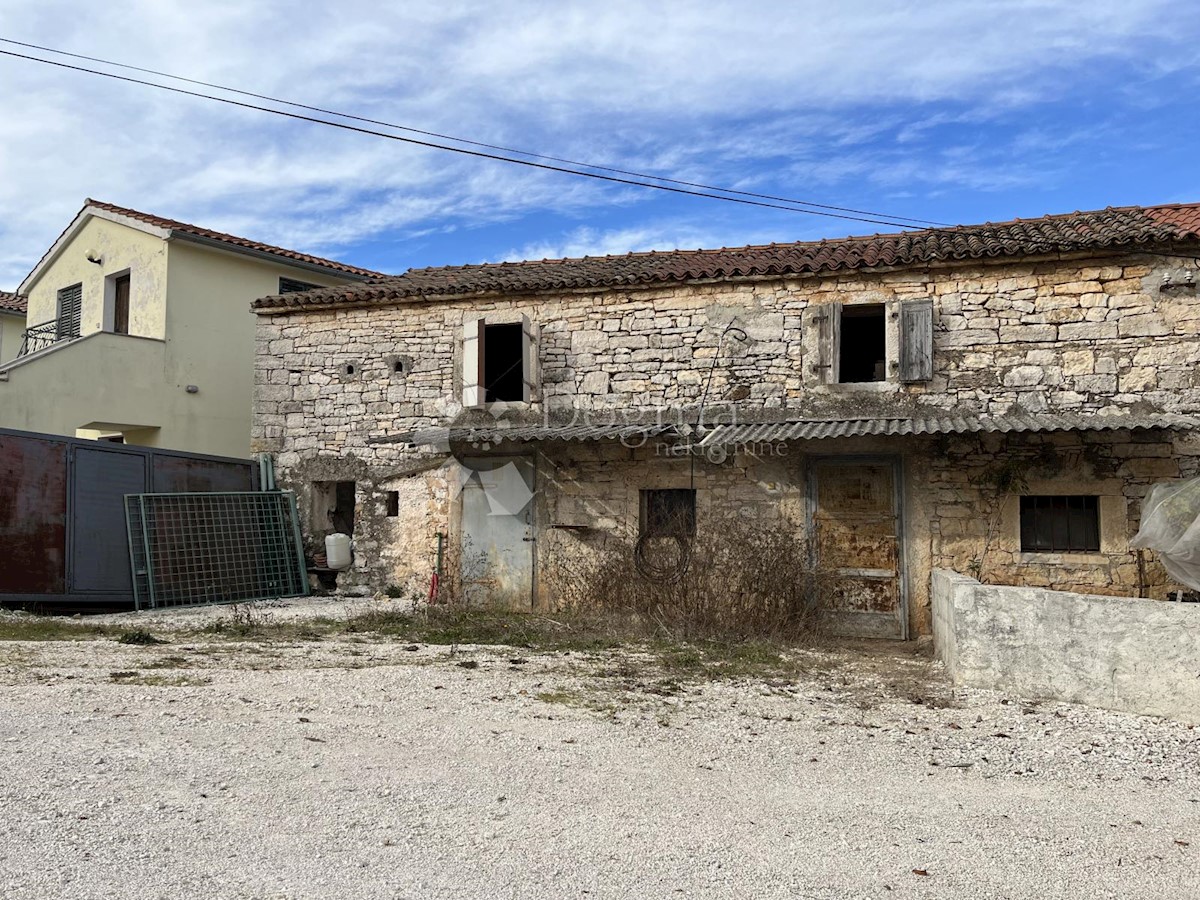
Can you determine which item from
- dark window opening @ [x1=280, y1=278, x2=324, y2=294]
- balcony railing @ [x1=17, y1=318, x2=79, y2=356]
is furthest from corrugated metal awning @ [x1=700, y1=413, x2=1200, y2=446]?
balcony railing @ [x1=17, y1=318, x2=79, y2=356]

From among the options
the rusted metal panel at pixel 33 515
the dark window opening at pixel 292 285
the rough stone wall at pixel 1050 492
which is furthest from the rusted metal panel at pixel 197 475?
the rough stone wall at pixel 1050 492


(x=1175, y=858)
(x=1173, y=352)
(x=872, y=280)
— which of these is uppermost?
(x=872, y=280)

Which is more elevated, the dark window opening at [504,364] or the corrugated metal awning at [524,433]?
the dark window opening at [504,364]

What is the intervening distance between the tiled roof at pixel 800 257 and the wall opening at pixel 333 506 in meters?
2.45

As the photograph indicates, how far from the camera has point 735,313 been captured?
11.1m

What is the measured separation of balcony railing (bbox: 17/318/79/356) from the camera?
16672mm

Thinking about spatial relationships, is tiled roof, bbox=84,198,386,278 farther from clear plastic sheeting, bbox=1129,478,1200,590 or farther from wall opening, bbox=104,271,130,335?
clear plastic sheeting, bbox=1129,478,1200,590

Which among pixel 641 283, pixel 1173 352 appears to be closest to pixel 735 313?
pixel 641 283

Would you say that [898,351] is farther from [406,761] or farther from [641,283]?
[406,761]

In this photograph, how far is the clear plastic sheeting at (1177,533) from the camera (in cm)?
745

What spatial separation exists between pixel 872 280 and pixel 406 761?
7956 mm

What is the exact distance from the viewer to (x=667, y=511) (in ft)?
36.1

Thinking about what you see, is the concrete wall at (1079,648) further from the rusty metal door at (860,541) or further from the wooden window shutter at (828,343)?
the wooden window shutter at (828,343)

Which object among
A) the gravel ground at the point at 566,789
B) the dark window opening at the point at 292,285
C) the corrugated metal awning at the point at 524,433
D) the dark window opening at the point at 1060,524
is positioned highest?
the dark window opening at the point at 292,285
